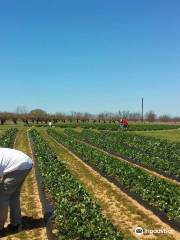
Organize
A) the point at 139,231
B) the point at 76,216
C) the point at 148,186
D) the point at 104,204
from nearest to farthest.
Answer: the point at 76,216 < the point at 139,231 < the point at 104,204 < the point at 148,186

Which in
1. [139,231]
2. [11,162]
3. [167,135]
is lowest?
[139,231]

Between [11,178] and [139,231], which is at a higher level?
[11,178]

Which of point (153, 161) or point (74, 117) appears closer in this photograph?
point (153, 161)

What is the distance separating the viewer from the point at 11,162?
9.18 meters

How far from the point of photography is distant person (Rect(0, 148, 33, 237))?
359 inches

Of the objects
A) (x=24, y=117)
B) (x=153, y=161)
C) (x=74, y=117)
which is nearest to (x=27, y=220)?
(x=153, y=161)

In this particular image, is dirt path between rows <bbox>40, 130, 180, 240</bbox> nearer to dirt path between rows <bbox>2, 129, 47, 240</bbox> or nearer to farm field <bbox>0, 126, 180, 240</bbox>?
farm field <bbox>0, 126, 180, 240</bbox>

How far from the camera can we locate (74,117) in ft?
389

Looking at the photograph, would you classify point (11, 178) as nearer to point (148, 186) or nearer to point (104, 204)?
point (104, 204)

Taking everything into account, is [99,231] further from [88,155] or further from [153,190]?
[88,155]

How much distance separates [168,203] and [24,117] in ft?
292

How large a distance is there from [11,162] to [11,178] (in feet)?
1.06

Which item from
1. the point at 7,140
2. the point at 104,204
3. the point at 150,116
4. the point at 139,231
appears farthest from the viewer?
the point at 150,116

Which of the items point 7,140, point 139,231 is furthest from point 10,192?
point 7,140
